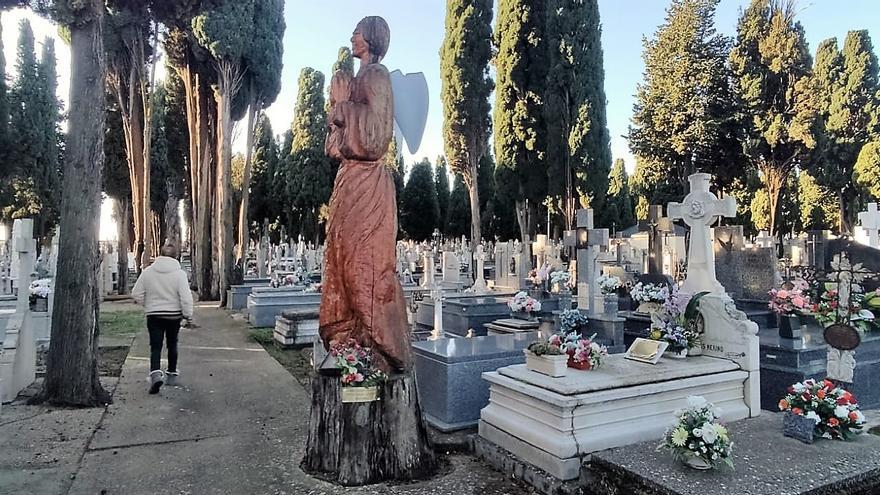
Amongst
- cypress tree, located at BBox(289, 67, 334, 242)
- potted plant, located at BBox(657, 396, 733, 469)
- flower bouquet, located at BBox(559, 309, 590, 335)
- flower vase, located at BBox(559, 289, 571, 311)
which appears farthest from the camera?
cypress tree, located at BBox(289, 67, 334, 242)

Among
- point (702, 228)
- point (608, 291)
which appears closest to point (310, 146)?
point (608, 291)

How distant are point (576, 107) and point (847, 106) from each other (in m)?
15.6

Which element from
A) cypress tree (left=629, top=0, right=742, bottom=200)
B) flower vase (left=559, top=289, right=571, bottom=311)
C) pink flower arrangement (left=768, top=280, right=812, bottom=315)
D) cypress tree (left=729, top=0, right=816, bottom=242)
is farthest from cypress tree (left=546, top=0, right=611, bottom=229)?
pink flower arrangement (left=768, top=280, right=812, bottom=315)

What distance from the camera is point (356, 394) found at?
379cm

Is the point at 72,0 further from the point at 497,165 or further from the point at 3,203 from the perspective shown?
the point at 3,203

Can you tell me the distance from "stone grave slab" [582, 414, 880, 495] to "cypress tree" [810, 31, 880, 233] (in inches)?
1160

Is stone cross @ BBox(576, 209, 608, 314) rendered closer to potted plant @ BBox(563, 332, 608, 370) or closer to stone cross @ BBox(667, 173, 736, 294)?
stone cross @ BBox(667, 173, 736, 294)

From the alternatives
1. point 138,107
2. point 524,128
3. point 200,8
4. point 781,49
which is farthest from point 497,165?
point 200,8

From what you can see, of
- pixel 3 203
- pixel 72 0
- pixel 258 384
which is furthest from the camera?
pixel 3 203

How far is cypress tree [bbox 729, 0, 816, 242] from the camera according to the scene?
76.9 feet

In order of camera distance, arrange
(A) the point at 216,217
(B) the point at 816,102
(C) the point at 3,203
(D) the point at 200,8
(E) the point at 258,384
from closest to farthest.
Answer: (E) the point at 258,384
(D) the point at 200,8
(A) the point at 216,217
(B) the point at 816,102
(C) the point at 3,203

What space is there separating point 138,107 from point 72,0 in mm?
12801

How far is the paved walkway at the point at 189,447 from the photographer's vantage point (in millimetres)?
3818

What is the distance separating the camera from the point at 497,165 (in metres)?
26.5
